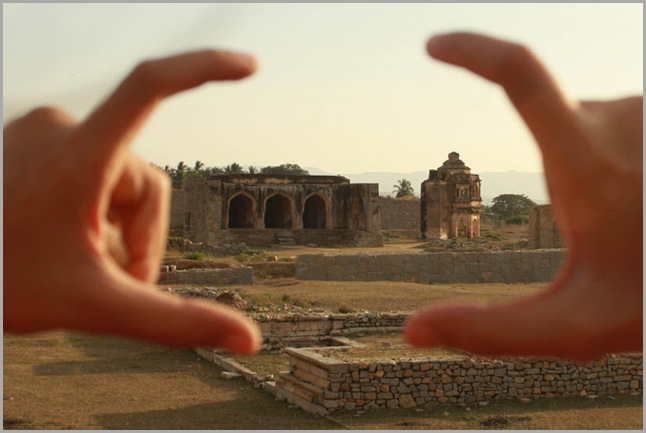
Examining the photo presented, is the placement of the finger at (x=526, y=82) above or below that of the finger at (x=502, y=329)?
above

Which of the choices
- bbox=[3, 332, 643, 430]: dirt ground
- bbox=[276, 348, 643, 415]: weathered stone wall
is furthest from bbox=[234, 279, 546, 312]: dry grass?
bbox=[276, 348, 643, 415]: weathered stone wall

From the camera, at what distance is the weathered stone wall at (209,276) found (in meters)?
25.2

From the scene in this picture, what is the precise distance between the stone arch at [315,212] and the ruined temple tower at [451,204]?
448 centimetres

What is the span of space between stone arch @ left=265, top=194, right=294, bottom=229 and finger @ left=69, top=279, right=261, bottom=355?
3843 cm

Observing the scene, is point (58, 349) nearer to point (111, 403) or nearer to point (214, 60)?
point (111, 403)

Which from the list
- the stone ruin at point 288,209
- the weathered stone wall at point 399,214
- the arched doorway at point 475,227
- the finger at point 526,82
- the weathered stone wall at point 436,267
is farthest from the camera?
the weathered stone wall at point 399,214

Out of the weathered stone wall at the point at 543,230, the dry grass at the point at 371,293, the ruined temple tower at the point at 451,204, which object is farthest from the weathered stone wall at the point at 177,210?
the dry grass at the point at 371,293

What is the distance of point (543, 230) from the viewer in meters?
36.0

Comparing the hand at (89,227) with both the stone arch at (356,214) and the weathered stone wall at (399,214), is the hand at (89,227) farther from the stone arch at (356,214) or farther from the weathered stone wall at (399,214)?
the weathered stone wall at (399,214)

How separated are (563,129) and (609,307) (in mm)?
520

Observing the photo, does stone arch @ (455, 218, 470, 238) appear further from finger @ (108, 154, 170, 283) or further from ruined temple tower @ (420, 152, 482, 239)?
finger @ (108, 154, 170, 283)

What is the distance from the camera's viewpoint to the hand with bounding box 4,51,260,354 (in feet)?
10.1

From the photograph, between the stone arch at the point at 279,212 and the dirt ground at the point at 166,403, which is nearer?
the dirt ground at the point at 166,403

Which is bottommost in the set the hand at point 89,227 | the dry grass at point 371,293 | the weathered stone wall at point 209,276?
the dry grass at point 371,293
